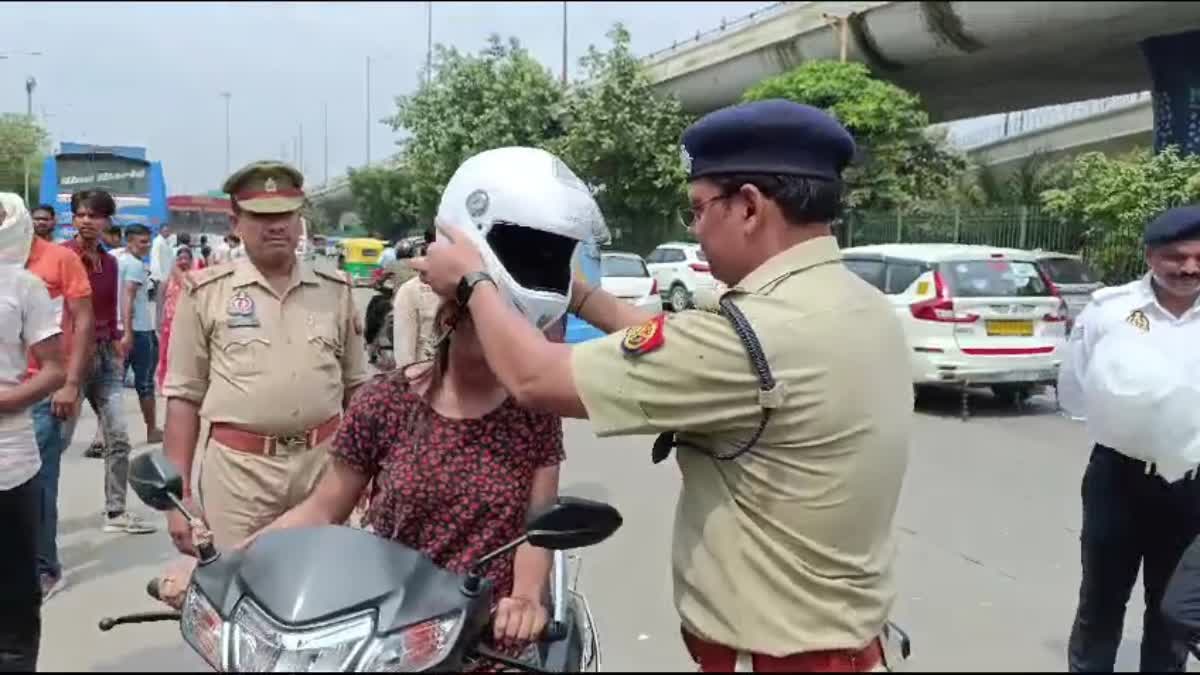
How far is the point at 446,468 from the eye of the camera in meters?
2.12

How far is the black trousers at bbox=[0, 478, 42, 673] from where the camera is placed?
3.42 metres

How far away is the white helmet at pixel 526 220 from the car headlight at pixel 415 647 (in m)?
0.58

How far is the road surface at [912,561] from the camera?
4289 millimetres

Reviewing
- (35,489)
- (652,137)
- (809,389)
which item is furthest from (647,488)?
(652,137)

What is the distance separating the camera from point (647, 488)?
7.10 metres

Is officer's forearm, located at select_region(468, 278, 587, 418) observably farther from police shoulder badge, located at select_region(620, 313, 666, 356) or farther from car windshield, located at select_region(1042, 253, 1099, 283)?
car windshield, located at select_region(1042, 253, 1099, 283)

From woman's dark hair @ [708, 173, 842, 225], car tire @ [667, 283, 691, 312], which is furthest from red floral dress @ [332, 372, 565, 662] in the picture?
car tire @ [667, 283, 691, 312]

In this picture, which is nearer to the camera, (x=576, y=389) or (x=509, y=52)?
(x=576, y=389)

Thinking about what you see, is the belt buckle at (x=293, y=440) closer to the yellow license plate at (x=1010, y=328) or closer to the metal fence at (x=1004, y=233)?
the yellow license plate at (x=1010, y=328)

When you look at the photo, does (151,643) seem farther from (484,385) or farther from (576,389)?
(576,389)

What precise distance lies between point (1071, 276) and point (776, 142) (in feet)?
41.3

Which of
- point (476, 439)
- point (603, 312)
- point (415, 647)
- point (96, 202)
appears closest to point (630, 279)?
point (96, 202)

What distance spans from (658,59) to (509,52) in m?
4.18

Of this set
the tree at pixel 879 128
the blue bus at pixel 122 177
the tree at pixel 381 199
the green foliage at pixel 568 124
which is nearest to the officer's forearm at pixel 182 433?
the blue bus at pixel 122 177
